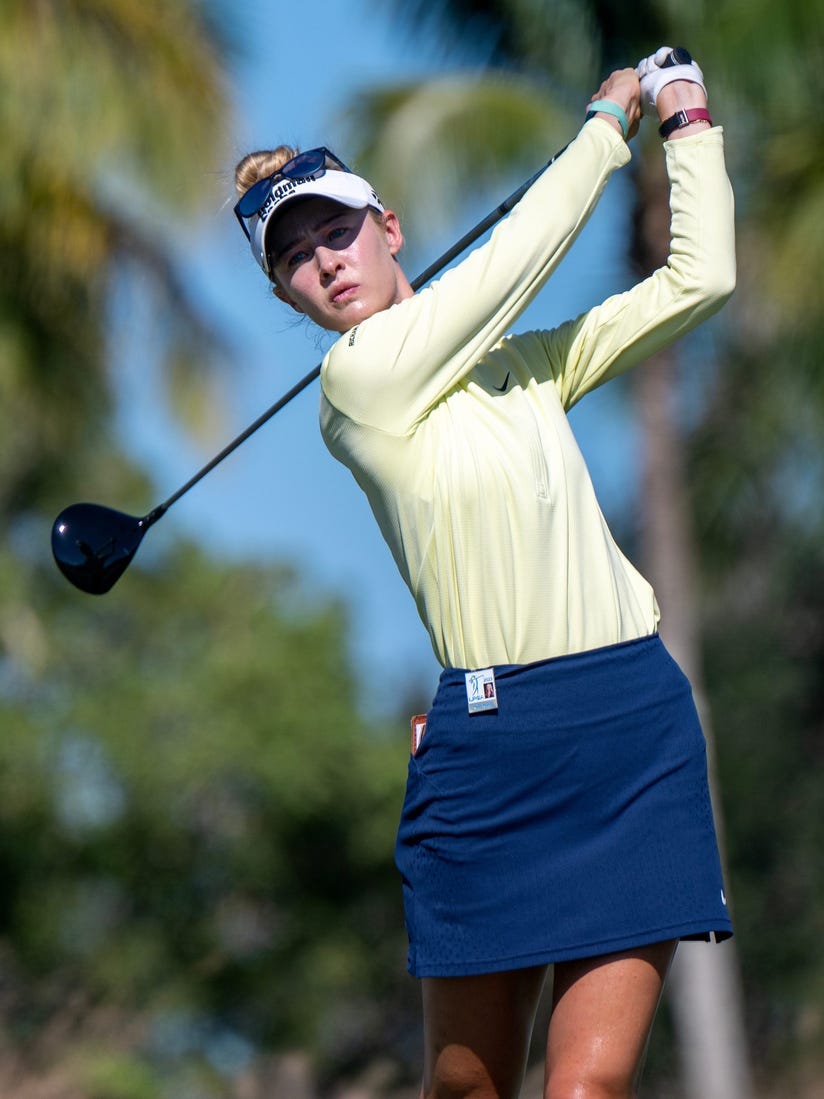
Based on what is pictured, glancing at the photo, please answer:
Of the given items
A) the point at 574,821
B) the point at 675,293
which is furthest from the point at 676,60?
the point at 574,821

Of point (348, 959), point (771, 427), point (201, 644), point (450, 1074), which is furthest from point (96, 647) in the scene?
point (450, 1074)

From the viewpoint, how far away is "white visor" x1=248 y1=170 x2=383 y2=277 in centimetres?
319

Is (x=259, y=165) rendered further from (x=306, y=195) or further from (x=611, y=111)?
(x=611, y=111)

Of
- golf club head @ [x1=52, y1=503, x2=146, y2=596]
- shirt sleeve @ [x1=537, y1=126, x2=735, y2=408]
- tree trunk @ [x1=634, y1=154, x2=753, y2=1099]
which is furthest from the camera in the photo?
tree trunk @ [x1=634, y1=154, x2=753, y2=1099]

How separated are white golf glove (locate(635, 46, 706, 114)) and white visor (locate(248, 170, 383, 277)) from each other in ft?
1.71

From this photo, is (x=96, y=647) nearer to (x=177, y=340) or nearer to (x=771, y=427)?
(x=177, y=340)

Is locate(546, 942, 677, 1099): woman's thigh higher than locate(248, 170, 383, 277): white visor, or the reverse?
locate(248, 170, 383, 277): white visor

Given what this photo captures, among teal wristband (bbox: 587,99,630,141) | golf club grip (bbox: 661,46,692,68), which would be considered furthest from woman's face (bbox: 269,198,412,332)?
golf club grip (bbox: 661,46,692,68)

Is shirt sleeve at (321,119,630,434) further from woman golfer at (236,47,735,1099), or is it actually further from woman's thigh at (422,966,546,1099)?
woman's thigh at (422,966,546,1099)

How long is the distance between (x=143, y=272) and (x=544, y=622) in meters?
9.31

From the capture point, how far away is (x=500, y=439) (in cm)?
296

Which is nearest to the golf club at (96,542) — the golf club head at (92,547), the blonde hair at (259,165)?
the golf club head at (92,547)

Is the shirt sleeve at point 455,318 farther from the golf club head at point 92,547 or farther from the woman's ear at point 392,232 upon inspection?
the golf club head at point 92,547

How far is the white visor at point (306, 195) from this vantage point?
3.19 meters
